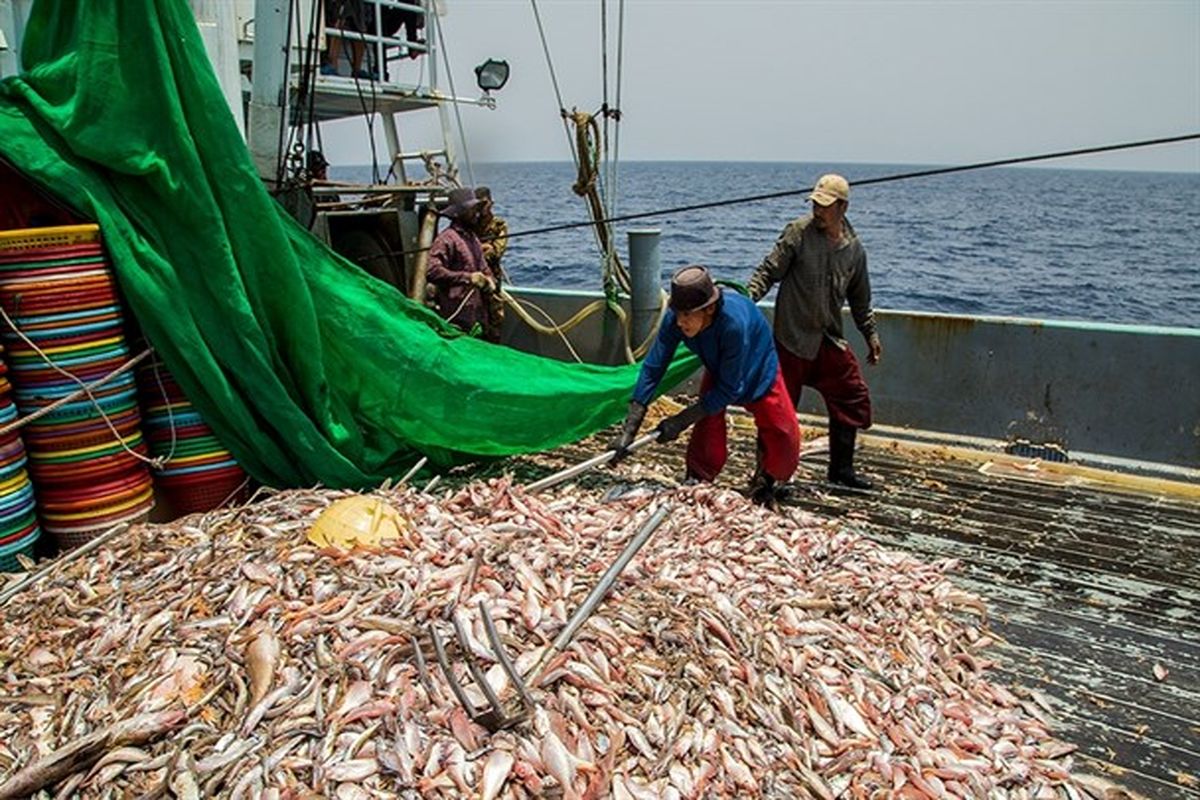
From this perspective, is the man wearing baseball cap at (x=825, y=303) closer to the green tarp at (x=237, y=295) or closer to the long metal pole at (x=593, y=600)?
the green tarp at (x=237, y=295)

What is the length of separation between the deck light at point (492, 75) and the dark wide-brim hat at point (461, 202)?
11.5ft

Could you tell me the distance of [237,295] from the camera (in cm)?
492

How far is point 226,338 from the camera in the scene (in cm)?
500

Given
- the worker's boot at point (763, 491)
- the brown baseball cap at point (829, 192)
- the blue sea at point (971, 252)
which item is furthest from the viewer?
the blue sea at point (971, 252)

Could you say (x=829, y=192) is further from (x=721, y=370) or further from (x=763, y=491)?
(x=763, y=491)

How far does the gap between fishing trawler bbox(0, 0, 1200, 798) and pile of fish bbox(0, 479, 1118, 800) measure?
410 mm

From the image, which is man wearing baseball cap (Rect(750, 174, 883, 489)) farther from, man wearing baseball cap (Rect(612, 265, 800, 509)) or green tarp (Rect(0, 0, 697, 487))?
green tarp (Rect(0, 0, 697, 487))

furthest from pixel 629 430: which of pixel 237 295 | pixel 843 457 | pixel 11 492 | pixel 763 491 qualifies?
pixel 11 492

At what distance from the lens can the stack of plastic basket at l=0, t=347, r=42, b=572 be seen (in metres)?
4.28

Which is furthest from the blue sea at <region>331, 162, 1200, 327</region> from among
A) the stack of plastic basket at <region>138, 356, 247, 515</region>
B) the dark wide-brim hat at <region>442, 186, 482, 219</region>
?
the stack of plastic basket at <region>138, 356, 247, 515</region>

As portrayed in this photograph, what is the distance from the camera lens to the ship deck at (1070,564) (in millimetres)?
3715

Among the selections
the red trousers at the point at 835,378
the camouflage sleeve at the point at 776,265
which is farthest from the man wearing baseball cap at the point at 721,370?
the camouflage sleeve at the point at 776,265

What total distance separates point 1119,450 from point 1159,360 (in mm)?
744

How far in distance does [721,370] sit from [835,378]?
4.00 ft
